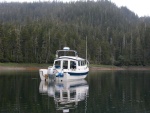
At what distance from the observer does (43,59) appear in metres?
112

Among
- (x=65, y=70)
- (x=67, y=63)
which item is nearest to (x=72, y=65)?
(x=67, y=63)

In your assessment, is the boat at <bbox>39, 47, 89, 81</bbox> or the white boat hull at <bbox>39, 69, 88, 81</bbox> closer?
the white boat hull at <bbox>39, 69, 88, 81</bbox>

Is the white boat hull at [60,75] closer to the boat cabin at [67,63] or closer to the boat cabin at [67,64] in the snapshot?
the boat cabin at [67,63]

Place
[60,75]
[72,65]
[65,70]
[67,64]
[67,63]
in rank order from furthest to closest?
[72,65]
[67,63]
[67,64]
[65,70]
[60,75]

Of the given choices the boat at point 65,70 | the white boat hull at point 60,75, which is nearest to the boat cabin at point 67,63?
the boat at point 65,70

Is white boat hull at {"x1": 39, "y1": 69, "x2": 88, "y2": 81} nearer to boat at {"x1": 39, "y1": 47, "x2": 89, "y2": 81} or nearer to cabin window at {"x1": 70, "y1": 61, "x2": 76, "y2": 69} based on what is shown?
boat at {"x1": 39, "y1": 47, "x2": 89, "y2": 81}

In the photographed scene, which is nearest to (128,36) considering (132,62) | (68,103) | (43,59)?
(132,62)

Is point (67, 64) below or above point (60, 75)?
above

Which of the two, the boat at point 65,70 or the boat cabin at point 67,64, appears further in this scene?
the boat cabin at point 67,64

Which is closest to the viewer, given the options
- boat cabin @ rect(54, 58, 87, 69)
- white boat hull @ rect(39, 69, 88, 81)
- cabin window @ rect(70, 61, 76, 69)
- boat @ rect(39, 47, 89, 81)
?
white boat hull @ rect(39, 69, 88, 81)

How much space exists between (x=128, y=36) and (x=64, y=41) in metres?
43.6

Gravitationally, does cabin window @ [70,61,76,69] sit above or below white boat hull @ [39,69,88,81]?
above

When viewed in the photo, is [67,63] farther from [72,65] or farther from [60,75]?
[60,75]

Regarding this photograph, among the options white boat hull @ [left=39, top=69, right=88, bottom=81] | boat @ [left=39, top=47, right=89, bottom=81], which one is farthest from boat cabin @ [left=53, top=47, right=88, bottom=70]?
white boat hull @ [left=39, top=69, right=88, bottom=81]
